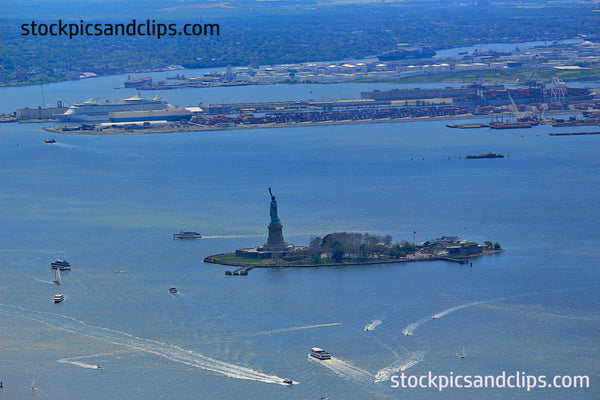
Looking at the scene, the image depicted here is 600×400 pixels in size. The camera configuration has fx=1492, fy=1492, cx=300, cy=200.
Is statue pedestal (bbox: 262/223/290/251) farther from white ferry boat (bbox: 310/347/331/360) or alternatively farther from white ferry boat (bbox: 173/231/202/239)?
white ferry boat (bbox: 310/347/331/360)

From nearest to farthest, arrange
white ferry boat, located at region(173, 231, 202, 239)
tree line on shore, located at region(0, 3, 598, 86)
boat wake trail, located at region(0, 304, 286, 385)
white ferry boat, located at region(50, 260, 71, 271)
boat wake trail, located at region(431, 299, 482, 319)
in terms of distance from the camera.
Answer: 1. boat wake trail, located at region(0, 304, 286, 385)
2. boat wake trail, located at region(431, 299, 482, 319)
3. white ferry boat, located at region(50, 260, 71, 271)
4. white ferry boat, located at region(173, 231, 202, 239)
5. tree line on shore, located at region(0, 3, 598, 86)

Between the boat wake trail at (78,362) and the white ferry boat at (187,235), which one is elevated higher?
the white ferry boat at (187,235)

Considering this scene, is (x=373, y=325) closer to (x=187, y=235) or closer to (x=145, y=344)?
(x=145, y=344)

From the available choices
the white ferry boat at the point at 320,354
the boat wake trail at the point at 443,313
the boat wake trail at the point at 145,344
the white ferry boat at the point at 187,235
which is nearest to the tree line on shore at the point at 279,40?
the white ferry boat at the point at 187,235

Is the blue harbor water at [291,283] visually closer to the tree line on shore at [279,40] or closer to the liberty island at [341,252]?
the liberty island at [341,252]

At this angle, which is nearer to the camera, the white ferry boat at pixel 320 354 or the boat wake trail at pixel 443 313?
the white ferry boat at pixel 320 354

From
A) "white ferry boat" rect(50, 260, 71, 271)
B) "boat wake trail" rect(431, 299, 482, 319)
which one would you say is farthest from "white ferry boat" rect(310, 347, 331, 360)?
"white ferry boat" rect(50, 260, 71, 271)

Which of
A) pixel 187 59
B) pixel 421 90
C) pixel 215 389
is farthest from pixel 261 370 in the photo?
pixel 187 59
